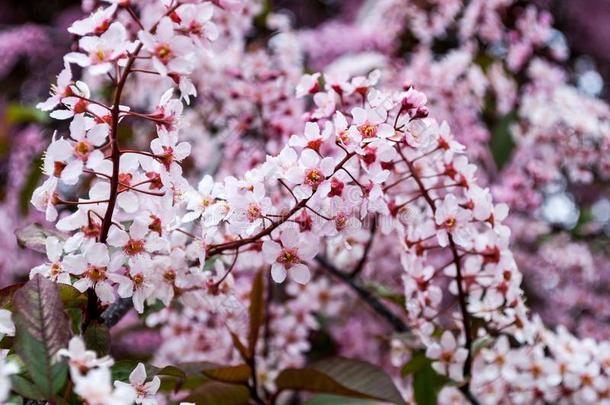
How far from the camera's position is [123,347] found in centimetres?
191

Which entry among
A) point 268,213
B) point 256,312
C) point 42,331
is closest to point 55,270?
point 42,331

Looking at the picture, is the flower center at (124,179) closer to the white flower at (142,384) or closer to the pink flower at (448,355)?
the white flower at (142,384)

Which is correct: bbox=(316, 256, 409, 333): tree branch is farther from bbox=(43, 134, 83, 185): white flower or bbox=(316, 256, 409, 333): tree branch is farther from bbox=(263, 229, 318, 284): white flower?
bbox=(43, 134, 83, 185): white flower

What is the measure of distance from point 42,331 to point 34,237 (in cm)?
22

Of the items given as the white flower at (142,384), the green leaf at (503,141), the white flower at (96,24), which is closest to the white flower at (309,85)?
the white flower at (96,24)

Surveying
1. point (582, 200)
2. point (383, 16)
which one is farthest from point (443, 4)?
point (582, 200)

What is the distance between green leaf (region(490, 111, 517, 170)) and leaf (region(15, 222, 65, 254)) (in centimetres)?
118

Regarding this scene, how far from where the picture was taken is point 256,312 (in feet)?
3.12

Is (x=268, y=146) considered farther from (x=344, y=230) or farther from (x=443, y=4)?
(x=443, y=4)

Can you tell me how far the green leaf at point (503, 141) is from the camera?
1.76 meters

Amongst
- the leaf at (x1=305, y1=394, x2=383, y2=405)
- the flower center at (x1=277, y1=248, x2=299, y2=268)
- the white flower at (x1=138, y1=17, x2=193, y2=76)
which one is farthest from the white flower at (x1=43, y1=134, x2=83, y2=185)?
the leaf at (x1=305, y1=394, x2=383, y2=405)

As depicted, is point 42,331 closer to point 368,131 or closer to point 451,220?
point 368,131

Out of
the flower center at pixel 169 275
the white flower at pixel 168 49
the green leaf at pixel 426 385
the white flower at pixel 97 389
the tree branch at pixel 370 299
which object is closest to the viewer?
the white flower at pixel 97 389

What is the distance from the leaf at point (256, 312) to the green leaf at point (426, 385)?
256 mm
